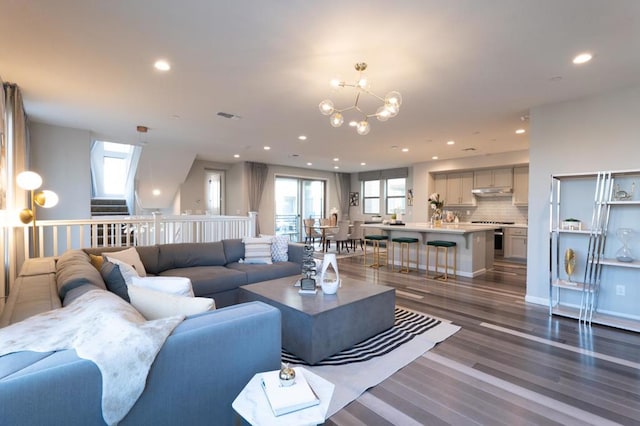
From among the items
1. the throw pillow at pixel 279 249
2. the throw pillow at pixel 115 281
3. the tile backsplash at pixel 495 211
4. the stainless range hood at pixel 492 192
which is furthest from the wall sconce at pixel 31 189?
the tile backsplash at pixel 495 211

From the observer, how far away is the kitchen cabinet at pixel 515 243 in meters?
7.40

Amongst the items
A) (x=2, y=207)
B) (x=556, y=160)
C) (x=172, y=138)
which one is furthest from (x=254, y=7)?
(x=172, y=138)

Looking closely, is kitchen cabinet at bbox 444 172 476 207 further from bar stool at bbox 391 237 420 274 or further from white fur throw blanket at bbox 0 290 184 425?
white fur throw blanket at bbox 0 290 184 425

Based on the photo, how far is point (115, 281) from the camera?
2.20m

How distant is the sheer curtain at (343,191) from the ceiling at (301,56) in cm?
670

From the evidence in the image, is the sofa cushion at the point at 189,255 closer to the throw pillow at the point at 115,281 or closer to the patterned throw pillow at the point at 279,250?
the patterned throw pillow at the point at 279,250

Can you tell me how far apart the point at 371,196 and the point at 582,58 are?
8.66 meters

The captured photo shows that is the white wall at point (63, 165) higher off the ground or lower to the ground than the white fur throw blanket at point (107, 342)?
higher

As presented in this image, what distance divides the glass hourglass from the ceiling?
161cm

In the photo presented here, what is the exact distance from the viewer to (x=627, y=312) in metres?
3.48

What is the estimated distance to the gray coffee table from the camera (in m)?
2.53

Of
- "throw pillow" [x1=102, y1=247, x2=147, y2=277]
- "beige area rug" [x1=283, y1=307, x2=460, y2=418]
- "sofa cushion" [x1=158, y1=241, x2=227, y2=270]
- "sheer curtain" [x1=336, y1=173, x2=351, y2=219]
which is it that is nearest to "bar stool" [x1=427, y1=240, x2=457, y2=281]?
"beige area rug" [x1=283, y1=307, x2=460, y2=418]

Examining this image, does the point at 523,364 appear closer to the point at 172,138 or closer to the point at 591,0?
the point at 591,0

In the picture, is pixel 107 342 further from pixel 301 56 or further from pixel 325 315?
pixel 301 56
